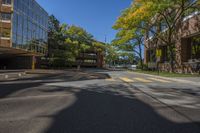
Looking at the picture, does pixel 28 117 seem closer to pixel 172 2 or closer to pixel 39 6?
pixel 172 2

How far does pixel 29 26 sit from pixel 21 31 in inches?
145

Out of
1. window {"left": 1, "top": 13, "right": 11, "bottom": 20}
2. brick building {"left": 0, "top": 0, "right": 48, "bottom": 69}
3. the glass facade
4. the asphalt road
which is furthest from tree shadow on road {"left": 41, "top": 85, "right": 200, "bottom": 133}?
window {"left": 1, "top": 13, "right": 11, "bottom": 20}

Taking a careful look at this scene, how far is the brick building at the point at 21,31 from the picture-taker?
39.8 meters

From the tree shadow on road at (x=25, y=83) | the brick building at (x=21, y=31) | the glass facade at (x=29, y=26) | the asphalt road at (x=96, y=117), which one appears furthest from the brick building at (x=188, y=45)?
the asphalt road at (x=96, y=117)

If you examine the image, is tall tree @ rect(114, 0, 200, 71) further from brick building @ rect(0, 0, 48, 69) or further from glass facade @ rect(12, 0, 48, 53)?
glass facade @ rect(12, 0, 48, 53)

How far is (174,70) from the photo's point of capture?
117 feet

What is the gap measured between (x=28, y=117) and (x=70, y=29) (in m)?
60.1

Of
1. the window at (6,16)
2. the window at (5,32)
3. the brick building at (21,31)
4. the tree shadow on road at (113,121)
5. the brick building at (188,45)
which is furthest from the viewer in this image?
the window at (6,16)

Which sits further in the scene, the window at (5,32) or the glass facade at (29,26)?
the glass facade at (29,26)

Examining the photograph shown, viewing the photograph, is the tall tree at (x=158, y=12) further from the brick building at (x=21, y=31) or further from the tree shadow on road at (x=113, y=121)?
the tree shadow on road at (x=113, y=121)

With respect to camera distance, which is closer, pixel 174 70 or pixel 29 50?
pixel 174 70

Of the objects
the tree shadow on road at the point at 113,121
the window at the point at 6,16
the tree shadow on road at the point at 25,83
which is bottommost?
the tree shadow on road at the point at 113,121

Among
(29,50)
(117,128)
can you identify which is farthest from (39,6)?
(117,128)

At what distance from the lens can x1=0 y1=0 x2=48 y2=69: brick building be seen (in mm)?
39844
